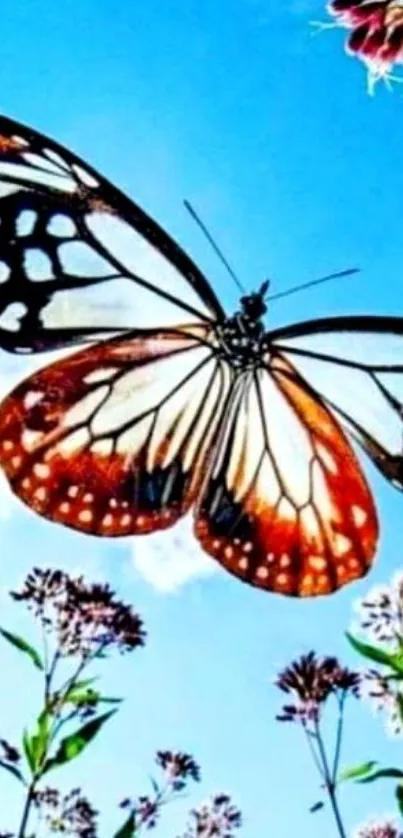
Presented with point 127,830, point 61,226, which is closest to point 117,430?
point 61,226

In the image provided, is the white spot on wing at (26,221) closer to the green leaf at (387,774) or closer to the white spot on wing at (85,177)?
the white spot on wing at (85,177)

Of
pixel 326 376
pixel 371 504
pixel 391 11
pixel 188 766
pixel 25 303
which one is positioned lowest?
pixel 391 11

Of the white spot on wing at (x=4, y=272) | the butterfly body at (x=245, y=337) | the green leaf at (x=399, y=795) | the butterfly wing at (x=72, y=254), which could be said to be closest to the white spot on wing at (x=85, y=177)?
the butterfly wing at (x=72, y=254)

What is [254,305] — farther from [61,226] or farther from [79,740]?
[79,740]

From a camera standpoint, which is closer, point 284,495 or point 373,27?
point 373,27

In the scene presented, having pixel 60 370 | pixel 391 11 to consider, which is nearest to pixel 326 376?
pixel 60 370

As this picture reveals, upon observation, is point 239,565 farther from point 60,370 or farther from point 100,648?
point 60,370
